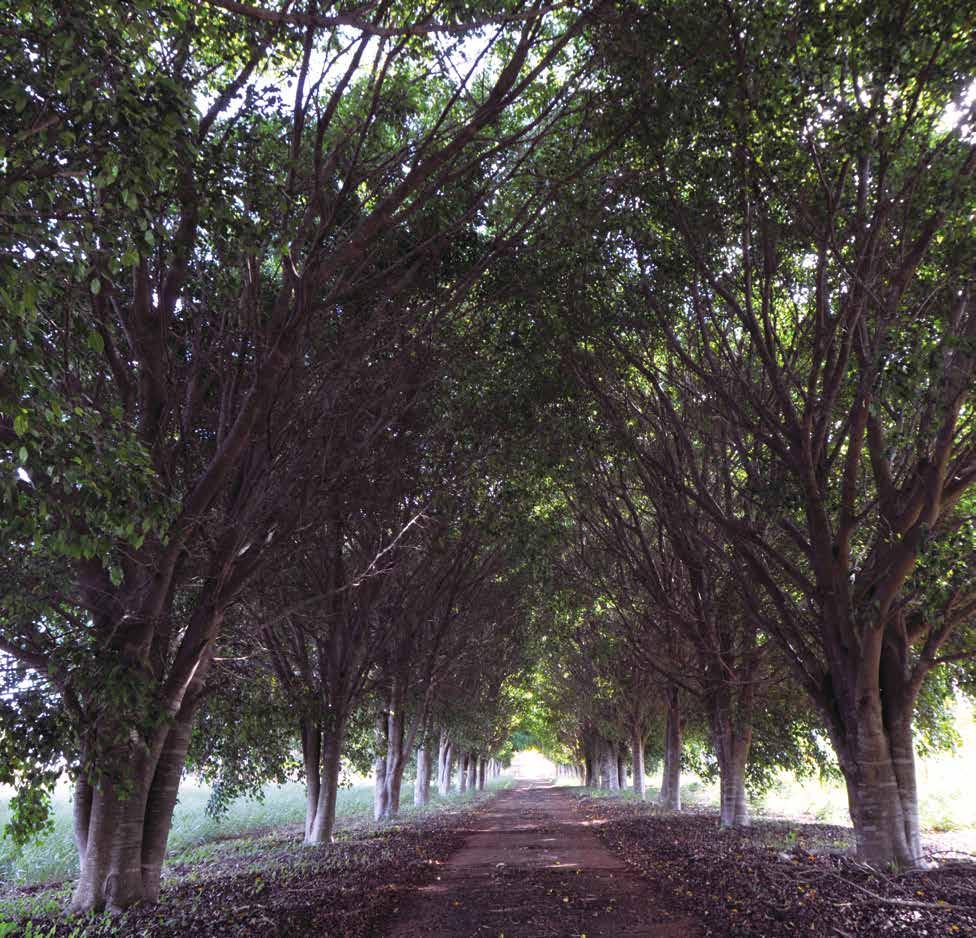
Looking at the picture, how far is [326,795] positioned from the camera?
15.7 m

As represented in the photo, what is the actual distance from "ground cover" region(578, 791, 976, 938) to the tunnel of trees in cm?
99

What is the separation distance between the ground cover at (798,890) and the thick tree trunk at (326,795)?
269 inches

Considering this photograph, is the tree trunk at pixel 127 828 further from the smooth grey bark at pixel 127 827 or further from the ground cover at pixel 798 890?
the ground cover at pixel 798 890

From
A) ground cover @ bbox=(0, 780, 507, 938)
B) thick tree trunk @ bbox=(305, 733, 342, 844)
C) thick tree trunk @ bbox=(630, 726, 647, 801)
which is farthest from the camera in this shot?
thick tree trunk @ bbox=(630, 726, 647, 801)

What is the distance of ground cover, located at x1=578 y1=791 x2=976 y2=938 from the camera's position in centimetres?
651

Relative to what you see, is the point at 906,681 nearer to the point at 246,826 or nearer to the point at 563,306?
the point at 563,306

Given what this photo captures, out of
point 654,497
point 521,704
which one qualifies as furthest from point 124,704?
point 521,704

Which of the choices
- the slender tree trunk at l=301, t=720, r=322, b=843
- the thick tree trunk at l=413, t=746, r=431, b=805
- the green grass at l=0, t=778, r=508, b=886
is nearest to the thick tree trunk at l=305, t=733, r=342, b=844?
the slender tree trunk at l=301, t=720, r=322, b=843

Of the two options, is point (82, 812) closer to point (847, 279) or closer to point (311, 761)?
point (311, 761)

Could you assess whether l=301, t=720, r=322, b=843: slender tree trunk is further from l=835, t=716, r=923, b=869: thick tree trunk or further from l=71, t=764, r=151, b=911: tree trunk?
l=835, t=716, r=923, b=869: thick tree trunk

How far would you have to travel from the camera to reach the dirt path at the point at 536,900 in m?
7.71

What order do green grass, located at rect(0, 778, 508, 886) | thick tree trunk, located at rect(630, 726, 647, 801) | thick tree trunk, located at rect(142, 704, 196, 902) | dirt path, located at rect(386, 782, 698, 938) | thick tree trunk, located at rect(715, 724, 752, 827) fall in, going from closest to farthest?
dirt path, located at rect(386, 782, 698, 938) < thick tree trunk, located at rect(142, 704, 196, 902) < green grass, located at rect(0, 778, 508, 886) < thick tree trunk, located at rect(715, 724, 752, 827) < thick tree trunk, located at rect(630, 726, 647, 801)

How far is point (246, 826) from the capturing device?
25.6 metres

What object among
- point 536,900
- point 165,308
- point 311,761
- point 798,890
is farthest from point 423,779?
point 165,308
